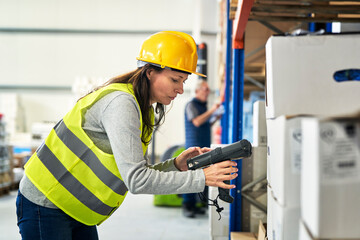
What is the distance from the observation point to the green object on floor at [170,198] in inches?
236

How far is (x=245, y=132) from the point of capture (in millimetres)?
4742

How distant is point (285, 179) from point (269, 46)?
61cm

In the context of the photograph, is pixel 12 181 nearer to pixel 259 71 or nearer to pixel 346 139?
pixel 259 71

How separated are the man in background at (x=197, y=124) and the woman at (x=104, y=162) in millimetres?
3558

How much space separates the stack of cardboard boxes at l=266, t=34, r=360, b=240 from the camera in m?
0.90

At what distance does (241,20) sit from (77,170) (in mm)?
1409

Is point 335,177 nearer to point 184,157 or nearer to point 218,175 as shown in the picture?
point 218,175

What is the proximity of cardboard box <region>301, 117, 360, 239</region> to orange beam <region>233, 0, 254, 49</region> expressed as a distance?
1253mm

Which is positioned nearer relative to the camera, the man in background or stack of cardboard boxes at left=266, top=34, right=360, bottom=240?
stack of cardboard boxes at left=266, top=34, right=360, bottom=240

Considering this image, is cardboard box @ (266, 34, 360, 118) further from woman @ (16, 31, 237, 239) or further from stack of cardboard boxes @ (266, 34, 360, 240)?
woman @ (16, 31, 237, 239)

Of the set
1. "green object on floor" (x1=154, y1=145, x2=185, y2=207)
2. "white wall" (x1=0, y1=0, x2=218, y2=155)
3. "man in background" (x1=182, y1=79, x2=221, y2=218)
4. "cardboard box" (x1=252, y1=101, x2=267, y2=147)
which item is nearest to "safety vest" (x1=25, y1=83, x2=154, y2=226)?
"cardboard box" (x1=252, y1=101, x2=267, y2=147)

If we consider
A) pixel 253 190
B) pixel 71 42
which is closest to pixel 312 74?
pixel 253 190

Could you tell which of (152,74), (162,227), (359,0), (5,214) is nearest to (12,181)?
(5,214)

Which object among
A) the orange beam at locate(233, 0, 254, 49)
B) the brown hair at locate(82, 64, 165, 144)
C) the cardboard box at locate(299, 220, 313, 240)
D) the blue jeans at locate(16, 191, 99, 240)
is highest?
the orange beam at locate(233, 0, 254, 49)
